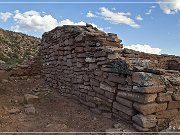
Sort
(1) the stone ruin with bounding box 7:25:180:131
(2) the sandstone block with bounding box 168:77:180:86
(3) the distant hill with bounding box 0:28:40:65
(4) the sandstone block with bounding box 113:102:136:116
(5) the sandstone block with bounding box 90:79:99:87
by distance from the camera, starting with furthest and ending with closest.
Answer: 1. (3) the distant hill with bounding box 0:28:40:65
2. (5) the sandstone block with bounding box 90:79:99:87
3. (2) the sandstone block with bounding box 168:77:180:86
4. (4) the sandstone block with bounding box 113:102:136:116
5. (1) the stone ruin with bounding box 7:25:180:131

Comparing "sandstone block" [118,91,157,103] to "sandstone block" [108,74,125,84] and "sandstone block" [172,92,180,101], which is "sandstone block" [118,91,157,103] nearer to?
"sandstone block" [108,74,125,84]

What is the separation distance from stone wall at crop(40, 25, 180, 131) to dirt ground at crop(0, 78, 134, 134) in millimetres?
261

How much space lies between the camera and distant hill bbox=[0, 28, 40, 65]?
77.2 feet

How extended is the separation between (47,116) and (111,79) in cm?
163

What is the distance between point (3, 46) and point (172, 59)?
1638 centimetres

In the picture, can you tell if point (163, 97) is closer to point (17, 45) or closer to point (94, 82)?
point (94, 82)

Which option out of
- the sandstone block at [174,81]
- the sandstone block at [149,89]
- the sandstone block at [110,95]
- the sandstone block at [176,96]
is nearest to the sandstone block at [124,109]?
the sandstone block at [110,95]

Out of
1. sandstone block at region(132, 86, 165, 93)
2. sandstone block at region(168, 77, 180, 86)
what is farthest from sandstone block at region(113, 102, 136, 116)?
sandstone block at region(168, 77, 180, 86)

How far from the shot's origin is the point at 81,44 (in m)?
7.38

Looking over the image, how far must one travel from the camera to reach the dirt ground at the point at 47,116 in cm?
582

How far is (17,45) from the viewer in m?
26.8

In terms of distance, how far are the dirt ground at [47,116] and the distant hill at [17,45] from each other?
580 inches

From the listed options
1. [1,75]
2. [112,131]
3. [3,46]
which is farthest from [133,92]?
[3,46]

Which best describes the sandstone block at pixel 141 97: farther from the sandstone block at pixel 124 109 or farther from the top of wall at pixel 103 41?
the top of wall at pixel 103 41
